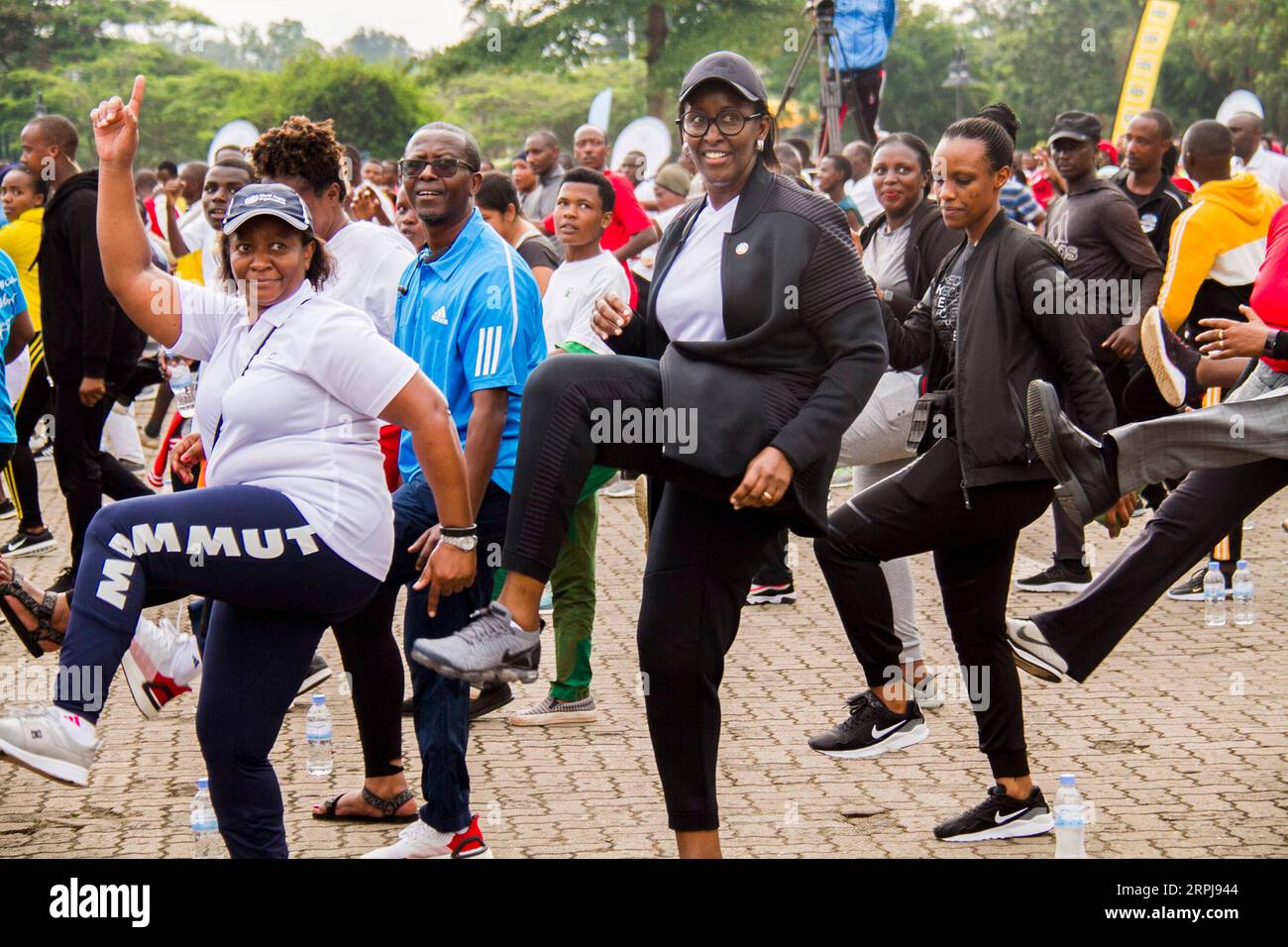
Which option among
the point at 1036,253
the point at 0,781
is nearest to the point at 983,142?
the point at 1036,253

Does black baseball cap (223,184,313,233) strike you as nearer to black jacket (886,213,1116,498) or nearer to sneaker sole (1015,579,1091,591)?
black jacket (886,213,1116,498)

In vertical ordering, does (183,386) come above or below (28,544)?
above

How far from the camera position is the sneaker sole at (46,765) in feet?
12.8

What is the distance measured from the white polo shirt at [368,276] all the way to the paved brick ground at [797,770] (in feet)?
5.75

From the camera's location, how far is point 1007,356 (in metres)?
5.43

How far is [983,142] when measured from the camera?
5.50 meters

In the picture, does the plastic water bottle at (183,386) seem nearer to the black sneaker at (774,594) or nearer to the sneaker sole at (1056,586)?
the black sneaker at (774,594)

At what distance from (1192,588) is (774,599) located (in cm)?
231

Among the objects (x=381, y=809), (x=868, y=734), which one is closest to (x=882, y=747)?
(x=868, y=734)

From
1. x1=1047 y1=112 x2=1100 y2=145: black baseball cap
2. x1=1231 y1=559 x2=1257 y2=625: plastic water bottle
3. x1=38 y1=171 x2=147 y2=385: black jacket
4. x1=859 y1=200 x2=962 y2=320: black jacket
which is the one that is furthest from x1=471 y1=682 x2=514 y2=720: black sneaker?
x1=1047 y1=112 x2=1100 y2=145: black baseball cap

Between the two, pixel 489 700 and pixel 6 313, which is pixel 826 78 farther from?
pixel 489 700

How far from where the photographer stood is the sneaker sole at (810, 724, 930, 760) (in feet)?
21.0

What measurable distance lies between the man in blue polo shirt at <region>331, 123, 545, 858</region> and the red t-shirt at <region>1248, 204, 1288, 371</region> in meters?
2.39
